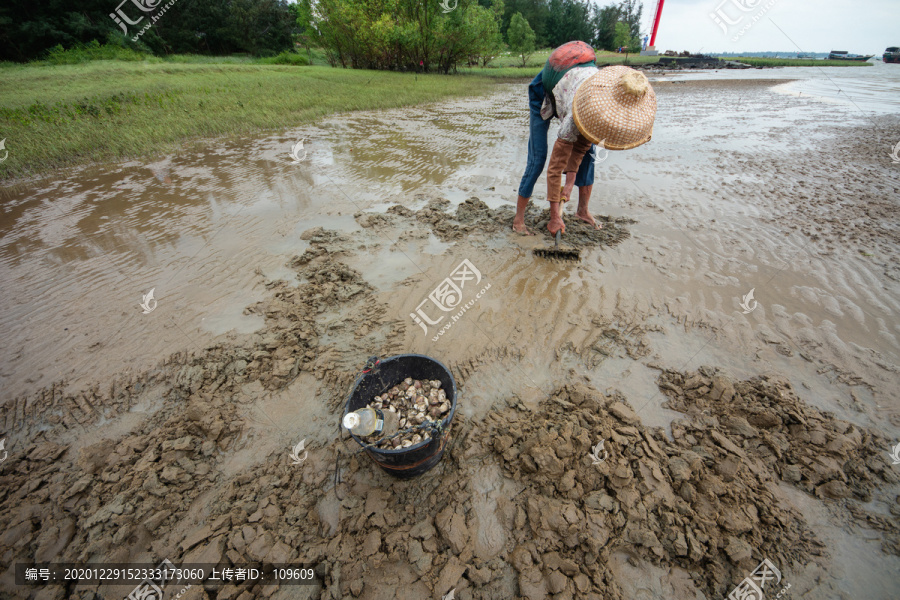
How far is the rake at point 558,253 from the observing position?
379 centimetres

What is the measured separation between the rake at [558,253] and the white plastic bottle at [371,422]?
257 centimetres

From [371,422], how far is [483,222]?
3.31 m

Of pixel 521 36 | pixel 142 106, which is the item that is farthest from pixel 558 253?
pixel 521 36

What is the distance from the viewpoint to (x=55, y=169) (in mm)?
6781

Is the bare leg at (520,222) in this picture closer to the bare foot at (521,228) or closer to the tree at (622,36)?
the bare foot at (521,228)

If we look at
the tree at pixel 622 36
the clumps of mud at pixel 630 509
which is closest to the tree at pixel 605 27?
the tree at pixel 622 36

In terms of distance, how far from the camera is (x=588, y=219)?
4.54 metres

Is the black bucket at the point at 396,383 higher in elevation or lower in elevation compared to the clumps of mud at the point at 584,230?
lower

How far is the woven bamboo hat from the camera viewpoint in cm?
279

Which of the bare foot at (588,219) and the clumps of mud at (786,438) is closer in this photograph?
the clumps of mud at (786,438)

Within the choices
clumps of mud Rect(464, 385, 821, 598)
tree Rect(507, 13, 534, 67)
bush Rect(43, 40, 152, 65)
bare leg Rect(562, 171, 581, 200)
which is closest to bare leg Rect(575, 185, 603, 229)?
bare leg Rect(562, 171, 581, 200)

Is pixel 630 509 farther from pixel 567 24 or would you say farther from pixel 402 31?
pixel 567 24

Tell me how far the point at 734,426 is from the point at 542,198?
12.8 feet

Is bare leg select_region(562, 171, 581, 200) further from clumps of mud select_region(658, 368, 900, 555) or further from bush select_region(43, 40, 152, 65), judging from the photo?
bush select_region(43, 40, 152, 65)
